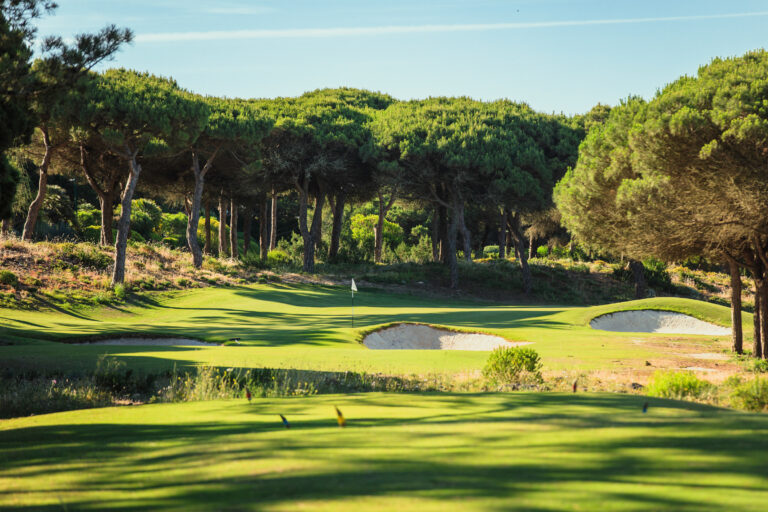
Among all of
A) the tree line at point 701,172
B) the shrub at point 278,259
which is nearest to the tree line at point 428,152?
the tree line at point 701,172

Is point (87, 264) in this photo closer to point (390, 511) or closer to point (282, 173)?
point (282, 173)

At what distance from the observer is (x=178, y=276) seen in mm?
33000

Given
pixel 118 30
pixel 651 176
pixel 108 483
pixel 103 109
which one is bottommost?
pixel 108 483

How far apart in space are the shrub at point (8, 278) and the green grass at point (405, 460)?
65.1 ft

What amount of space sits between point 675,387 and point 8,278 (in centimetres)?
2439

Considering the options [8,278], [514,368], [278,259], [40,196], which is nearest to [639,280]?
[278,259]

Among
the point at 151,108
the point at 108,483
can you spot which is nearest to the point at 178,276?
the point at 151,108

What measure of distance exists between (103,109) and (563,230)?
4549 centimetres

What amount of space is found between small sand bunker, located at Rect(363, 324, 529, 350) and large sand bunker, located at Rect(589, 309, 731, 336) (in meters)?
7.37

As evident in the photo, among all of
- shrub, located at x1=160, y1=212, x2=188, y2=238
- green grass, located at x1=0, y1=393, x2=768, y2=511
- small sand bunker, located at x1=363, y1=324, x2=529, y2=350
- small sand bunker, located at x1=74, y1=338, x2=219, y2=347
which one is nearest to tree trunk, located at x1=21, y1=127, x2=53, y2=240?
small sand bunker, located at x1=74, y1=338, x2=219, y2=347

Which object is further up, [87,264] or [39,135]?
[39,135]

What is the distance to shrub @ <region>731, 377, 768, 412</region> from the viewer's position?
33.0ft

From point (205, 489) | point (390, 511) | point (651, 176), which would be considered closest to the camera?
point (390, 511)

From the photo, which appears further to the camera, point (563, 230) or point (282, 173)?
point (563, 230)
